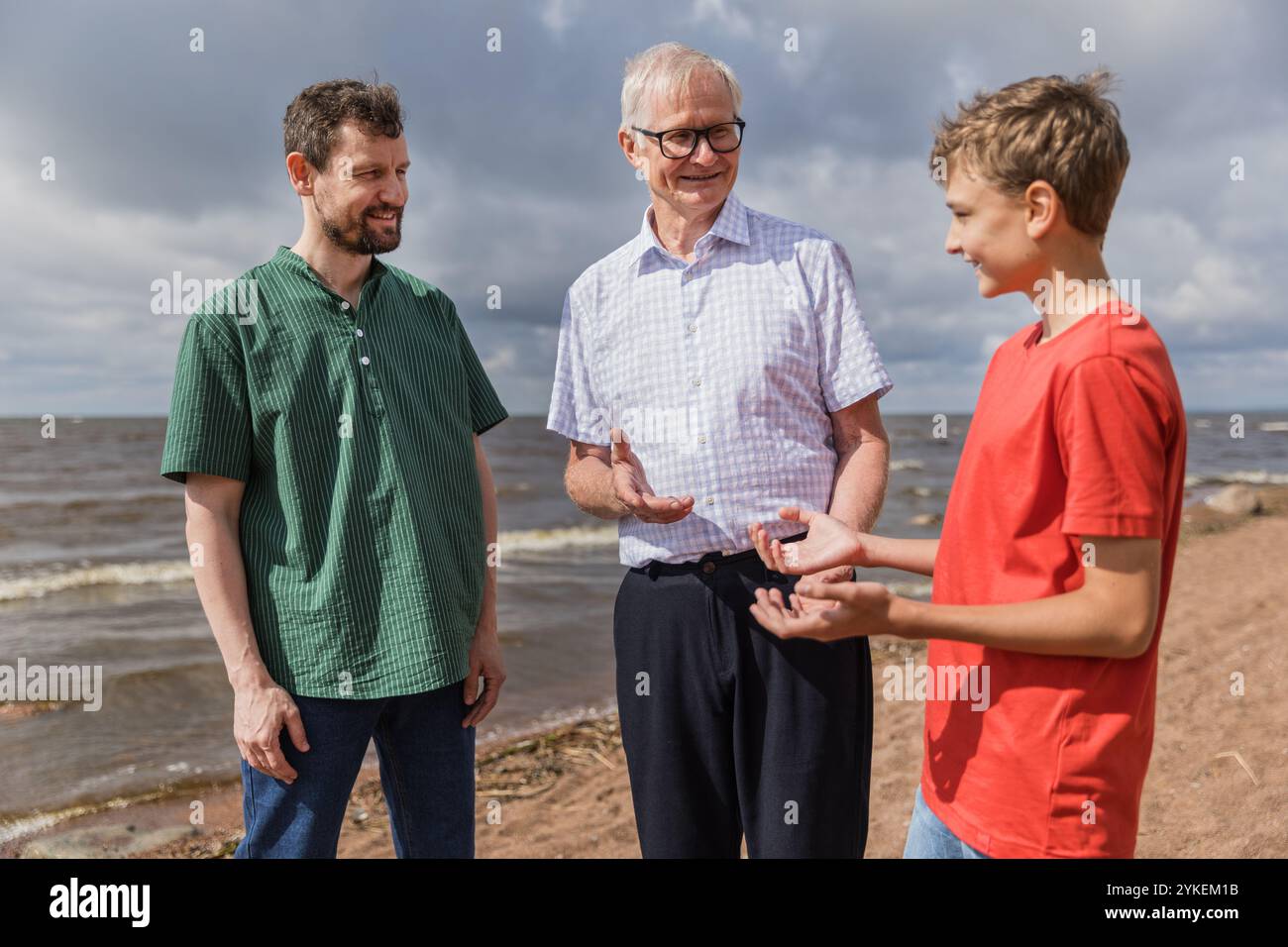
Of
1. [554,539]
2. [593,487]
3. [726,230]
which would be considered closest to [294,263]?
[593,487]

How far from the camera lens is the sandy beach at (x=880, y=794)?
4.48 m

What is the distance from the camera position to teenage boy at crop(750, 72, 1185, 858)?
1.53 m

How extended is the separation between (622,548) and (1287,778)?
13.7 feet

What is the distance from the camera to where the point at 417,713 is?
2.50 meters

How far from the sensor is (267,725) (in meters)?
2.27

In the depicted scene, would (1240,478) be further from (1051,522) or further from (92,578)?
(1051,522)

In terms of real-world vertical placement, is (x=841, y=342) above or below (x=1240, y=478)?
above

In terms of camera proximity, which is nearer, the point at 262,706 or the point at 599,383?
the point at 262,706

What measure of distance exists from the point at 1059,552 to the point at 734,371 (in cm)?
91

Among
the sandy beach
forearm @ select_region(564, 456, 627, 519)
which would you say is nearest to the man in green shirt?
forearm @ select_region(564, 456, 627, 519)

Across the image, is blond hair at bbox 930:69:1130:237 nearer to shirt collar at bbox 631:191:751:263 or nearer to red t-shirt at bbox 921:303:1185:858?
red t-shirt at bbox 921:303:1185:858
